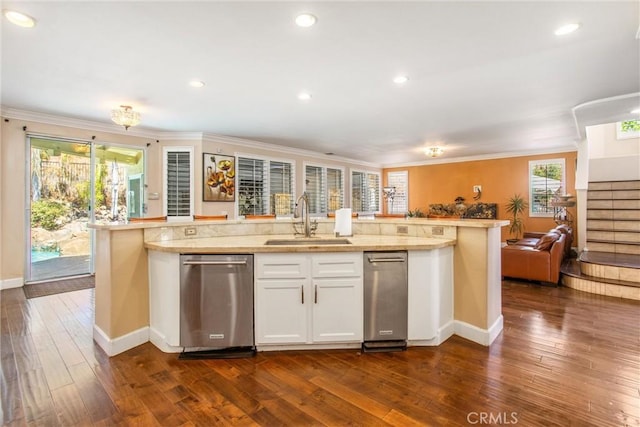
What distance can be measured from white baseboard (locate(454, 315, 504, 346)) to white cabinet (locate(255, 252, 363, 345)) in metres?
1.04

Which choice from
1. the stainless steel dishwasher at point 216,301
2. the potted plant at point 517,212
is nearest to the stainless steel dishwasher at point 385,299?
the stainless steel dishwasher at point 216,301

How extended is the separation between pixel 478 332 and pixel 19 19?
176 inches

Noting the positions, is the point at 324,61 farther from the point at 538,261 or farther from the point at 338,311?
the point at 538,261

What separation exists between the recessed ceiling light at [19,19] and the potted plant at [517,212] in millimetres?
9027

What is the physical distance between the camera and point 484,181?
8312 mm

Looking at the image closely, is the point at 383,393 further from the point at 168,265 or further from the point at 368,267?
the point at 168,265

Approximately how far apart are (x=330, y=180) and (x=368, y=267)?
6281 millimetres

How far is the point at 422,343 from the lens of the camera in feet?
8.52

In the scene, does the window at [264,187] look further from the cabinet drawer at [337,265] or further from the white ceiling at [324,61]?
the cabinet drawer at [337,265]

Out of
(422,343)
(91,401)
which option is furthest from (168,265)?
(422,343)

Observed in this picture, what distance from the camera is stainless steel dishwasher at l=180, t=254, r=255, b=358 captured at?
2445 millimetres

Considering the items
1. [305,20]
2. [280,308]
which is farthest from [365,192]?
[305,20]

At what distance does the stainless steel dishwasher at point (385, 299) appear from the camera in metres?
2.52

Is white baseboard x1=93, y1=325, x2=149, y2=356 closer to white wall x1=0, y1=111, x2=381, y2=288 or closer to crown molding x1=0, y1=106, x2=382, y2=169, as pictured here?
white wall x1=0, y1=111, x2=381, y2=288
